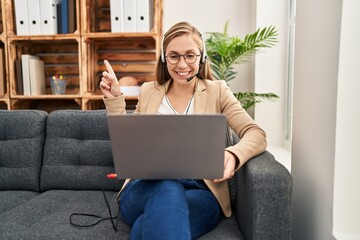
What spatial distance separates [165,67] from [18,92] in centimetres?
144

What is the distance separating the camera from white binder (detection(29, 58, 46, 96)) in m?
2.18

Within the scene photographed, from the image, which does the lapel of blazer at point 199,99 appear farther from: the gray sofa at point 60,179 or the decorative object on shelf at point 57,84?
the decorative object on shelf at point 57,84

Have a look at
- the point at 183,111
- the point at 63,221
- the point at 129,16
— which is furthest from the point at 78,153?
the point at 129,16

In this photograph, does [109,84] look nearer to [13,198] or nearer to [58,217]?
[58,217]

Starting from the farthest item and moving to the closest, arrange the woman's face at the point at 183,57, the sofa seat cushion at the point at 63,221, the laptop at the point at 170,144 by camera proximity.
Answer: the woman's face at the point at 183,57 → the sofa seat cushion at the point at 63,221 → the laptop at the point at 170,144

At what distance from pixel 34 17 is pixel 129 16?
2.18 feet

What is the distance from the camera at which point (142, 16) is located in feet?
6.54

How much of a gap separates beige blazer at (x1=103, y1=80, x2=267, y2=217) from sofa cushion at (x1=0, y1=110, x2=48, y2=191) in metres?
0.51

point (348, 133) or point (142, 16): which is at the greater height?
point (142, 16)

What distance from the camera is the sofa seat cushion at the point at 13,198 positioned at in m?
1.26

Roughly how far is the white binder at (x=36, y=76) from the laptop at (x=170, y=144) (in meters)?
1.64

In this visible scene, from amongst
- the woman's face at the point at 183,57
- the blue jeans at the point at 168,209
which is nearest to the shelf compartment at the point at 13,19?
the woman's face at the point at 183,57

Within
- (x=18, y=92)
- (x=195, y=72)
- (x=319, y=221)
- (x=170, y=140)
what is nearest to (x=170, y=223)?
(x=170, y=140)

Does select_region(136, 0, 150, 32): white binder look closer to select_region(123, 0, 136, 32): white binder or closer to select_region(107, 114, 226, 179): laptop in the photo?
select_region(123, 0, 136, 32): white binder
